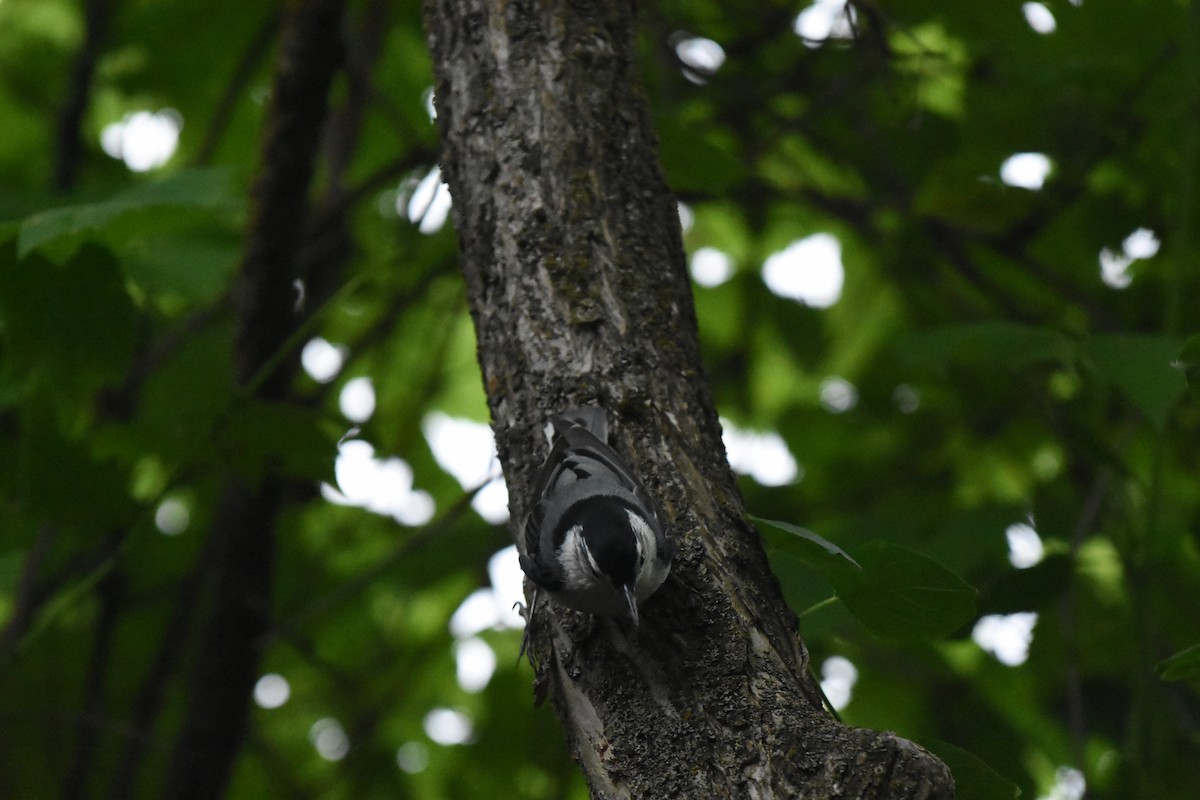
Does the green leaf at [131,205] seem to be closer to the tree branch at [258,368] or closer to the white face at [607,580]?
the tree branch at [258,368]

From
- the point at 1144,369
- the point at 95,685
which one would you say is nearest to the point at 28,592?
the point at 95,685

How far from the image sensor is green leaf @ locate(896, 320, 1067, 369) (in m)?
1.88

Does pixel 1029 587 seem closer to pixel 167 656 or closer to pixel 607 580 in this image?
pixel 607 580

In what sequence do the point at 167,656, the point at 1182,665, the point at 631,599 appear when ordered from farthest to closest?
1. the point at 167,656
2. the point at 631,599
3. the point at 1182,665

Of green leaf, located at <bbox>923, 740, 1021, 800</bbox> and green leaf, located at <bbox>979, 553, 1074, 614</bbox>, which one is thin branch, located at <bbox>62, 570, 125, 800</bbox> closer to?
green leaf, located at <bbox>979, 553, 1074, 614</bbox>

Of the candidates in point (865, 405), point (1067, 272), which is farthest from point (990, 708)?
point (1067, 272)

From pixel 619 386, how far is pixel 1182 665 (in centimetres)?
70

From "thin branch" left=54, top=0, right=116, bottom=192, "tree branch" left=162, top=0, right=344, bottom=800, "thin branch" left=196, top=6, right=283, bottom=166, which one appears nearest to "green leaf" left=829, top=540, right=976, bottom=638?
"tree branch" left=162, top=0, right=344, bottom=800

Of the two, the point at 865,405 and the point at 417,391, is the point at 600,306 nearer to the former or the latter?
the point at 417,391

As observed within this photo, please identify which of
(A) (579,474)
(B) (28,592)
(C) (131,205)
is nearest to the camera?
(A) (579,474)

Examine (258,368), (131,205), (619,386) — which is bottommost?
(258,368)

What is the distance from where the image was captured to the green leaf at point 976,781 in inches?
48.2

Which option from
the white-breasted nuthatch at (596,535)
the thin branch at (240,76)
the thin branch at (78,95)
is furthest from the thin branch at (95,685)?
the white-breasted nuthatch at (596,535)

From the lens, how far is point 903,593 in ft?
4.18
